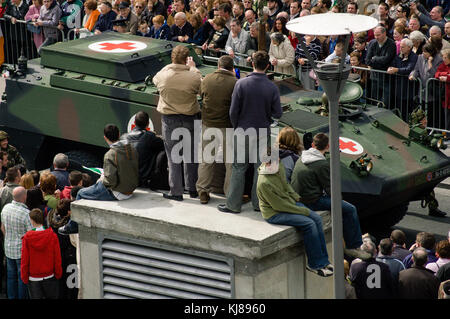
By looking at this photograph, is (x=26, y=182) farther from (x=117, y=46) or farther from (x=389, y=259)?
(x=389, y=259)

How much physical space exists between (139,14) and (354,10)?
14.1 ft

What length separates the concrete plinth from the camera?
11109mm

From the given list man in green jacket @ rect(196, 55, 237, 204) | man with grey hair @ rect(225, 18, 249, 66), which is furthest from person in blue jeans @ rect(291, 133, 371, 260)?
man with grey hair @ rect(225, 18, 249, 66)

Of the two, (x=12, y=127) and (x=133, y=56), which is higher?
(x=133, y=56)

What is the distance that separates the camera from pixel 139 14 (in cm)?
2239

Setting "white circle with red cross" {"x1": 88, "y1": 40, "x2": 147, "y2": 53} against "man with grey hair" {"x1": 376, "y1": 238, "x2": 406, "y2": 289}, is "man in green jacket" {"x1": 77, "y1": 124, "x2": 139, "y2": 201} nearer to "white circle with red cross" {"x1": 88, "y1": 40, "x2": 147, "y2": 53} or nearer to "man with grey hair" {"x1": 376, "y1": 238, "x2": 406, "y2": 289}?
"man with grey hair" {"x1": 376, "y1": 238, "x2": 406, "y2": 289}

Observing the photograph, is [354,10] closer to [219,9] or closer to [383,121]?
[219,9]

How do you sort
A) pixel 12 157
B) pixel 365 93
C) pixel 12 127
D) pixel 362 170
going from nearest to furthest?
pixel 362 170
pixel 12 157
pixel 12 127
pixel 365 93

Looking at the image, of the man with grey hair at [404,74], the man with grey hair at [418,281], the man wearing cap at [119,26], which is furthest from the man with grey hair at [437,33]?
the man with grey hair at [418,281]

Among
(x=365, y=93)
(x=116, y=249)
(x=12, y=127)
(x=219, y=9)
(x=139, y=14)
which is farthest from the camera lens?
(x=139, y=14)

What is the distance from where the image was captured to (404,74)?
1898 cm

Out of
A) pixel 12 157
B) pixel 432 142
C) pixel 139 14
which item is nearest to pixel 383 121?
pixel 432 142

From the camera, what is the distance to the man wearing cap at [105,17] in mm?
21359

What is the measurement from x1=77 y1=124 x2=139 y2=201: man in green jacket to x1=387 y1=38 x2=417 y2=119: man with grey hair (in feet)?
25.5
